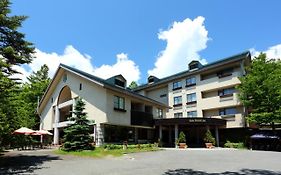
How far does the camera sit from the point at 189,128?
39.9 m

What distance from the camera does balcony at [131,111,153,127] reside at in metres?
32.7

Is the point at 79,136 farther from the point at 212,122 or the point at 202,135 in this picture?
the point at 202,135

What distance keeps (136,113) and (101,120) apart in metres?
5.88

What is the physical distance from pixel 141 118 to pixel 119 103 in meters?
4.76

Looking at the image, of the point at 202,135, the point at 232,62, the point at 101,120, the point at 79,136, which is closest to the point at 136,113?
the point at 101,120

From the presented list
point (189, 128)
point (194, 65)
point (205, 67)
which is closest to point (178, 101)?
point (194, 65)

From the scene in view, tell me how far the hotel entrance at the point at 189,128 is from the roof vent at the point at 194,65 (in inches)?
395

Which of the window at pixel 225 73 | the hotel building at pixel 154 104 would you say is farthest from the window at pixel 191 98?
the window at pixel 225 73

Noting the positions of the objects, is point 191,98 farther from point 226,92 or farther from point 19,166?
point 19,166

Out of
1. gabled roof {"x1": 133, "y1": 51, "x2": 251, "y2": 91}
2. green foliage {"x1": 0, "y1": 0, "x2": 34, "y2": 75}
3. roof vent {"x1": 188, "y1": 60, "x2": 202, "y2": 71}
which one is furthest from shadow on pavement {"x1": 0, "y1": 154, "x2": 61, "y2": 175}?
roof vent {"x1": 188, "y1": 60, "x2": 202, "y2": 71}

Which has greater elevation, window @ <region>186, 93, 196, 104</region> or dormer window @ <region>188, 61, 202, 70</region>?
dormer window @ <region>188, 61, 202, 70</region>

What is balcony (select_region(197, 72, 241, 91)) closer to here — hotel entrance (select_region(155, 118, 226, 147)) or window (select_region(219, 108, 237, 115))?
window (select_region(219, 108, 237, 115))

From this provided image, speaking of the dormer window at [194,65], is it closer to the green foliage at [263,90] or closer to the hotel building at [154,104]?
the hotel building at [154,104]

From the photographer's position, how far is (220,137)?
39.5 m
